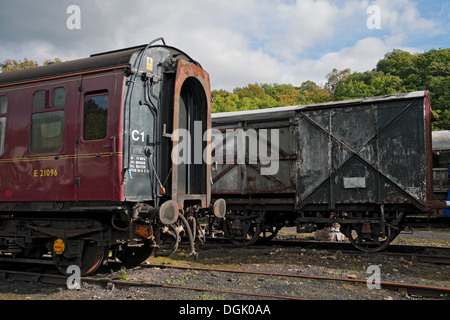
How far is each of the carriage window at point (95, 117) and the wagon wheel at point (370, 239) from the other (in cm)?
653

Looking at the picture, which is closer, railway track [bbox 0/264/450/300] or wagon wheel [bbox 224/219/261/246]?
railway track [bbox 0/264/450/300]

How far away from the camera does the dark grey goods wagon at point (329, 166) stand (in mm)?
9250

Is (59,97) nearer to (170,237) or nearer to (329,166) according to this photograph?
(170,237)

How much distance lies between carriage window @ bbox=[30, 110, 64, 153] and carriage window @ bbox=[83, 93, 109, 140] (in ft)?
1.68

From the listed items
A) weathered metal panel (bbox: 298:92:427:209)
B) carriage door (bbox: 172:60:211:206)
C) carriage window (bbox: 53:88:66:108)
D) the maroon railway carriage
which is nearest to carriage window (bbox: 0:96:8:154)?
the maroon railway carriage

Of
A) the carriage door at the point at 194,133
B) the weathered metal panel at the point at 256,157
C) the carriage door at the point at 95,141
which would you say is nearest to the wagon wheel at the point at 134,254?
the carriage door at the point at 194,133

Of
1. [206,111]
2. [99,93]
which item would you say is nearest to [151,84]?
[99,93]

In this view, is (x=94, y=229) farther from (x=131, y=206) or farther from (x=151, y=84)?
(x=151, y=84)

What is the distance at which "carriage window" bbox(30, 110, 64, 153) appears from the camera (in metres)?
6.66

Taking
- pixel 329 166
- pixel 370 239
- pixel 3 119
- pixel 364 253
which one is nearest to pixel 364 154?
pixel 329 166

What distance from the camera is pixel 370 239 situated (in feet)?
31.7

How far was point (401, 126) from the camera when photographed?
9.34m

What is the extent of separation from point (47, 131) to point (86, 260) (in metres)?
2.33

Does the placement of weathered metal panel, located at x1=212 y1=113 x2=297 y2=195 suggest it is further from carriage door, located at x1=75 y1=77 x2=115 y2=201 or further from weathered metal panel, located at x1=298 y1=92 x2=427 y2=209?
carriage door, located at x1=75 y1=77 x2=115 y2=201
